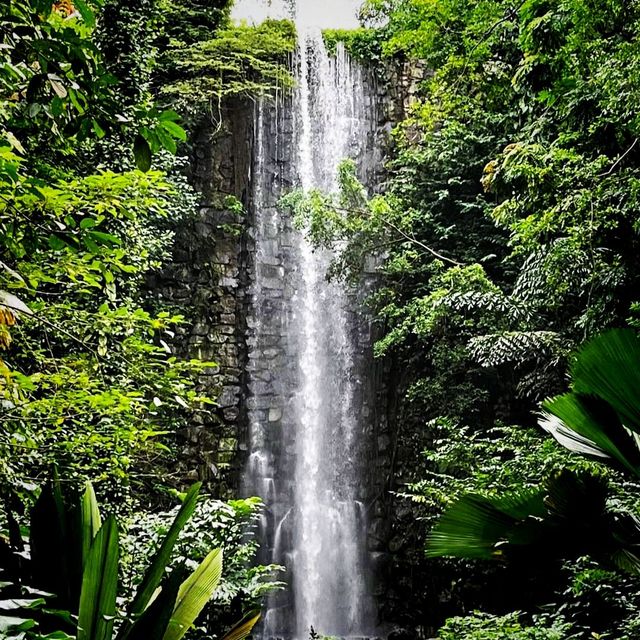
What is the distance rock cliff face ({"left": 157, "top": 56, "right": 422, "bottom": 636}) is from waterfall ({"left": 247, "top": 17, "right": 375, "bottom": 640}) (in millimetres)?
33

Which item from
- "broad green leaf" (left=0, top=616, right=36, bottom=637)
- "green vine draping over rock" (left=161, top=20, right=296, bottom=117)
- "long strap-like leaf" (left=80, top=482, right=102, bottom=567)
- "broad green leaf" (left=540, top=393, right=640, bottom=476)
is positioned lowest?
"broad green leaf" (left=0, top=616, right=36, bottom=637)

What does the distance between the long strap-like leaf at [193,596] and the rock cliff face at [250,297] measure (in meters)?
6.38

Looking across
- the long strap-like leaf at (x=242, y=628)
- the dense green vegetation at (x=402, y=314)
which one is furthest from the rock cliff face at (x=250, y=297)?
the long strap-like leaf at (x=242, y=628)

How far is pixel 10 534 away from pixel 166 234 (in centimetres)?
560

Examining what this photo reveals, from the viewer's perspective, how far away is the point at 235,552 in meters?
4.65

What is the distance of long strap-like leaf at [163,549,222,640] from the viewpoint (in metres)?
2.13

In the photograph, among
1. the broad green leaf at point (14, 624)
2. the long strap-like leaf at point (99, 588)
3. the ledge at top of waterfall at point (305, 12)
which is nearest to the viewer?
the broad green leaf at point (14, 624)

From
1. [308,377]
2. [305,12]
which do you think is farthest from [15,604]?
[305,12]

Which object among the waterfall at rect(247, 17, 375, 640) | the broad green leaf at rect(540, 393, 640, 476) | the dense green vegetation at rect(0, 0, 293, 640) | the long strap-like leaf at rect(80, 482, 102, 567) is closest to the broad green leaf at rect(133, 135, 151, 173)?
the dense green vegetation at rect(0, 0, 293, 640)

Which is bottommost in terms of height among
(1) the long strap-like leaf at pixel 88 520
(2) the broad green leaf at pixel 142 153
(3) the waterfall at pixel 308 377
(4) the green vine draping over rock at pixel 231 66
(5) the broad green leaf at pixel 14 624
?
(5) the broad green leaf at pixel 14 624

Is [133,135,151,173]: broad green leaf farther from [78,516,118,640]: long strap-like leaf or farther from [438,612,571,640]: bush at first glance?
[438,612,571,640]: bush

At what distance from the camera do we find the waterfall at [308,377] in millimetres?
8539

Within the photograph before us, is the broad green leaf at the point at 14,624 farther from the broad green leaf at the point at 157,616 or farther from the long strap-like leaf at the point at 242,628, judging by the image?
the long strap-like leaf at the point at 242,628

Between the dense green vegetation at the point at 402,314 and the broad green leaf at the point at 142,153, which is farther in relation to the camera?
the dense green vegetation at the point at 402,314
